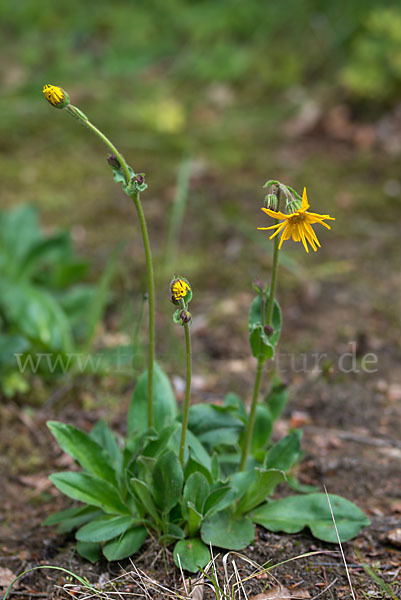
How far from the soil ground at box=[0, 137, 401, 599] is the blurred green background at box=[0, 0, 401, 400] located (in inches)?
0.9

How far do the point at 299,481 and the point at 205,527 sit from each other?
21.9 inches

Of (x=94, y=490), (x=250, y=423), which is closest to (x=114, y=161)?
(x=250, y=423)

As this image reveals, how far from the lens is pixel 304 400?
2.73 m

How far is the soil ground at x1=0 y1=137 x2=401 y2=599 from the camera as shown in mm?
1804

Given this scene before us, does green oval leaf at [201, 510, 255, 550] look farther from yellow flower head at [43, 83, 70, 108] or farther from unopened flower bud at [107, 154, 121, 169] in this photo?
yellow flower head at [43, 83, 70, 108]

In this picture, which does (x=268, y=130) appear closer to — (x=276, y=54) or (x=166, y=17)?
(x=276, y=54)

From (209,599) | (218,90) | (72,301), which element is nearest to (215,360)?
(72,301)

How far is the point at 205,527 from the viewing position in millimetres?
1828

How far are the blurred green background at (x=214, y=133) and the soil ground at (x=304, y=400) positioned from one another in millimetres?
24

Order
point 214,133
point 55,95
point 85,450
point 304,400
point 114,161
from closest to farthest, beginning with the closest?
point 55,95, point 114,161, point 85,450, point 304,400, point 214,133

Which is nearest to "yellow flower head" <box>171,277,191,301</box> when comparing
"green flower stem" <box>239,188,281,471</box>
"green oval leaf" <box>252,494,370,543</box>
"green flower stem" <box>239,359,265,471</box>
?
"green flower stem" <box>239,188,281,471</box>

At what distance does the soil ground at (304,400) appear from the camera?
5.92 feet

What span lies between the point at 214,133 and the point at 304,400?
307cm

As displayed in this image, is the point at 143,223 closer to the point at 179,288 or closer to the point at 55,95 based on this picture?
the point at 179,288
